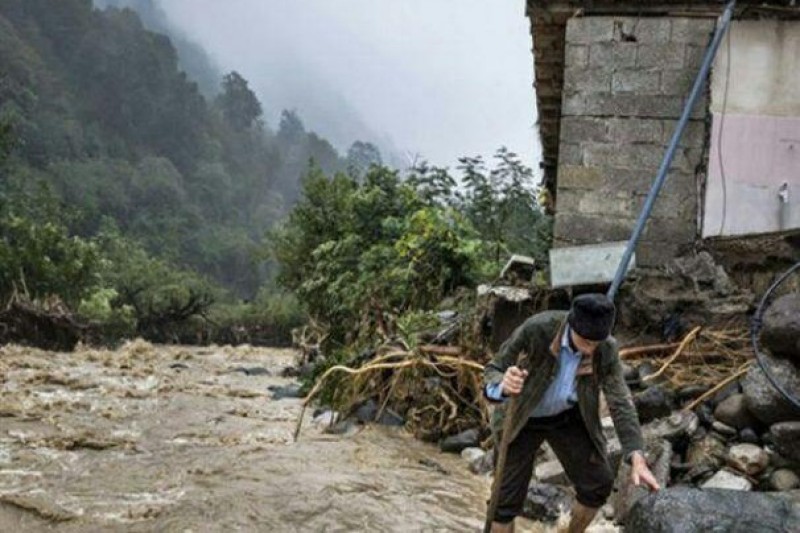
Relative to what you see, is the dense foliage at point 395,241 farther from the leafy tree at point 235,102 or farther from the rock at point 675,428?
the leafy tree at point 235,102

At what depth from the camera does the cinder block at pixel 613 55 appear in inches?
294

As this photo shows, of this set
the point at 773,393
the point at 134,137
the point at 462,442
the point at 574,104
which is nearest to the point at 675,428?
the point at 773,393

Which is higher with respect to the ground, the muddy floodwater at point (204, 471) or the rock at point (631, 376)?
the rock at point (631, 376)

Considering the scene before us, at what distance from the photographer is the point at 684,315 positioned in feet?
22.5

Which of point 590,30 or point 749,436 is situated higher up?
point 590,30

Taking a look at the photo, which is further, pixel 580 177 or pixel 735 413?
pixel 580 177

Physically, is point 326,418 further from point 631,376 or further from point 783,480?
point 783,480

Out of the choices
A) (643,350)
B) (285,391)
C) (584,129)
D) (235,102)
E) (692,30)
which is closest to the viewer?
(643,350)

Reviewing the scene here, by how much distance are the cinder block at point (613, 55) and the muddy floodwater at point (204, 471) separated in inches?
161

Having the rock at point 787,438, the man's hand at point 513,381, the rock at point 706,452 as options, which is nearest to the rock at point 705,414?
the rock at point 706,452

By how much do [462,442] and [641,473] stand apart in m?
4.30

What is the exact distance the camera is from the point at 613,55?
24.6ft

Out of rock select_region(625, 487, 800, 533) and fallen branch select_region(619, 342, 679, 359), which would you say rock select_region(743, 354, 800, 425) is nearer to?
fallen branch select_region(619, 342, 679, 359)

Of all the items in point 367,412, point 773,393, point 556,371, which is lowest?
point 367,412
